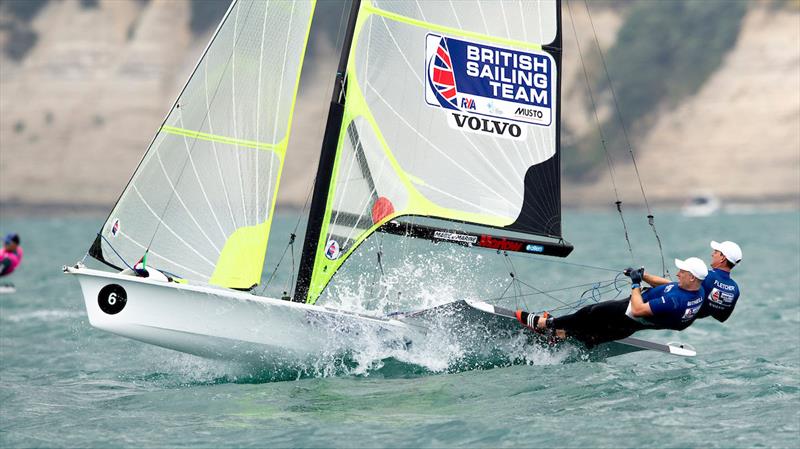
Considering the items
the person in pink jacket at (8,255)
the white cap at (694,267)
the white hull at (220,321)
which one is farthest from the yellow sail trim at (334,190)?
the person in pink jacket at (8,255)

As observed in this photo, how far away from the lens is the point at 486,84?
918 centimetres

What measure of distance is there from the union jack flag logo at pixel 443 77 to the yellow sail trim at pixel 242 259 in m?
1.85

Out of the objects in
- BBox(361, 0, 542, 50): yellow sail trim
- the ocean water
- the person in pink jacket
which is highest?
BBox(361, 0, 542, 50): yellow sail trim

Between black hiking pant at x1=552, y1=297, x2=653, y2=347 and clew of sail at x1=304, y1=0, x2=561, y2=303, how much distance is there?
977mm

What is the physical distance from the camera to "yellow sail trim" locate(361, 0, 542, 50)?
353 inches

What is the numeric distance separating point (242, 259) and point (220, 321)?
2.53 ft

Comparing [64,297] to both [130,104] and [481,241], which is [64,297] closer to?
[481,241]

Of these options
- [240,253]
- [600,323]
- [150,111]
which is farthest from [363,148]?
[150,111]

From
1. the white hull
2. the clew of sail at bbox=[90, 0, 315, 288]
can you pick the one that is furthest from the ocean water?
the clew of sail at bbox=[90, 0, 315, 288]

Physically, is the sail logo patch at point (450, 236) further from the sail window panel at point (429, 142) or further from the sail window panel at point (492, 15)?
the sail window panel at point (492, 15)

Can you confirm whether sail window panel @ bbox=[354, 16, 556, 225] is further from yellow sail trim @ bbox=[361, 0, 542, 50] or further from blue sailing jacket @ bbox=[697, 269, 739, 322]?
blue sailing jacket @ bbox=[697, 269, 739, 322]

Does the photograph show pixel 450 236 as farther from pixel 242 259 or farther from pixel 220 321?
pixel 220 321

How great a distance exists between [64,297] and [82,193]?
3311 cm

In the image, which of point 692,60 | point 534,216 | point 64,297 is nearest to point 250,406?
point 534,216
